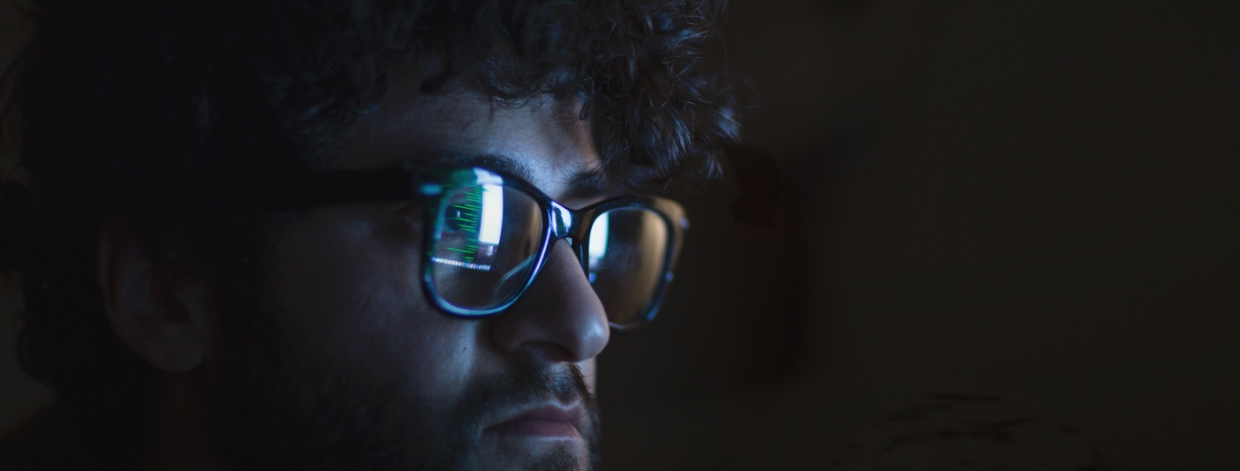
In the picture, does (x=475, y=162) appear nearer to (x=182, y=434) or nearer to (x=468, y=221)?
(x=468, y=221)

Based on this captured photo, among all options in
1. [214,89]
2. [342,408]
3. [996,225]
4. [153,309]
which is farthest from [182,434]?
[996,225]

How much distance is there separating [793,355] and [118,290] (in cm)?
86

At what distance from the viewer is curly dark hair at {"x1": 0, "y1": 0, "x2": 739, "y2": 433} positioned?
773mm

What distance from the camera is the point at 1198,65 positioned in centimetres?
53

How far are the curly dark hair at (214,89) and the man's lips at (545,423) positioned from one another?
1.14ft

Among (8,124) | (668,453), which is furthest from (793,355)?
(8,124)

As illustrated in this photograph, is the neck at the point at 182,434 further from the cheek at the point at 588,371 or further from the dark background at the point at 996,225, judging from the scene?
the cheek at the point at 588,371

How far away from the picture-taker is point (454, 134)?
760 millimetres

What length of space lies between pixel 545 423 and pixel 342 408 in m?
0.22

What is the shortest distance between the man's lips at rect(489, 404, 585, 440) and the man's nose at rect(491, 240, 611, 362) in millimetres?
59

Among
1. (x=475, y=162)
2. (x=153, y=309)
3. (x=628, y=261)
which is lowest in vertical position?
(x=628, y=261)

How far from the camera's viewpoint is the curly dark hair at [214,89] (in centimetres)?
77

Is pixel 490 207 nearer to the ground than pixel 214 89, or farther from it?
nearer to the ground

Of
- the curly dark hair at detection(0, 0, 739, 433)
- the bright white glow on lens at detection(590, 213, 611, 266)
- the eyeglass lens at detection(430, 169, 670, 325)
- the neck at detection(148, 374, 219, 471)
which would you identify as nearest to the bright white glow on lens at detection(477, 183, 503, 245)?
the eyeglass lens at detection(430, 169, 670, 325)
